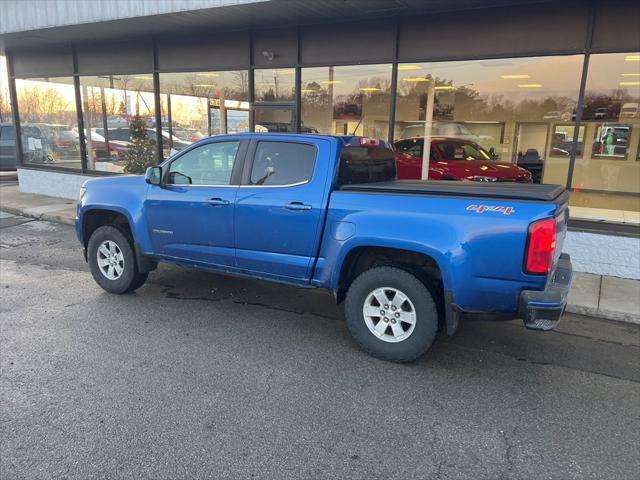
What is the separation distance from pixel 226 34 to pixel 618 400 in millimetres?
9173

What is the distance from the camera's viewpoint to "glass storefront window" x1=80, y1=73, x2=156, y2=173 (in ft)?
38.0

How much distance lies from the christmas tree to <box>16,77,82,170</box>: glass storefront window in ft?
6.29

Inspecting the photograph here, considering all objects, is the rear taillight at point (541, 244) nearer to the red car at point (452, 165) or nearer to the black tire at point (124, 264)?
the black tire at point (124, 264)

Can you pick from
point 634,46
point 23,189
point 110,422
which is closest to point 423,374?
point 110,422

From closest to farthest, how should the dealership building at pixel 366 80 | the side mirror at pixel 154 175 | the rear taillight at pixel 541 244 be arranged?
the rear taillight at pixel 541 244
the side mirror at pixel 154 175
the dealership building at pixel 366 80

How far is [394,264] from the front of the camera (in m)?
4.10

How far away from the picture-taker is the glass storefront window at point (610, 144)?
7312 millimetres

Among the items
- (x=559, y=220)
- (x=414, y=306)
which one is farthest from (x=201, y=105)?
(x=559, y=220)

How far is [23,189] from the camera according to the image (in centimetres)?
1380

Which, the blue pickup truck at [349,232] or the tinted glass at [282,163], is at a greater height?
the tinted glass at [282,163]

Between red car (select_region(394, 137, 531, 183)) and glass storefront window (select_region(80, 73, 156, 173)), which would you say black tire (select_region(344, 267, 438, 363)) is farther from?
glass storefront window (select_region(80, 73, 156, 173))

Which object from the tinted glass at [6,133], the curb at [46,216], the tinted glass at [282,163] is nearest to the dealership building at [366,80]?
the curb at [46,216]

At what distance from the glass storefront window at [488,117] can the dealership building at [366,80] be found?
0.04m

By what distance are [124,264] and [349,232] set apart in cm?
292
